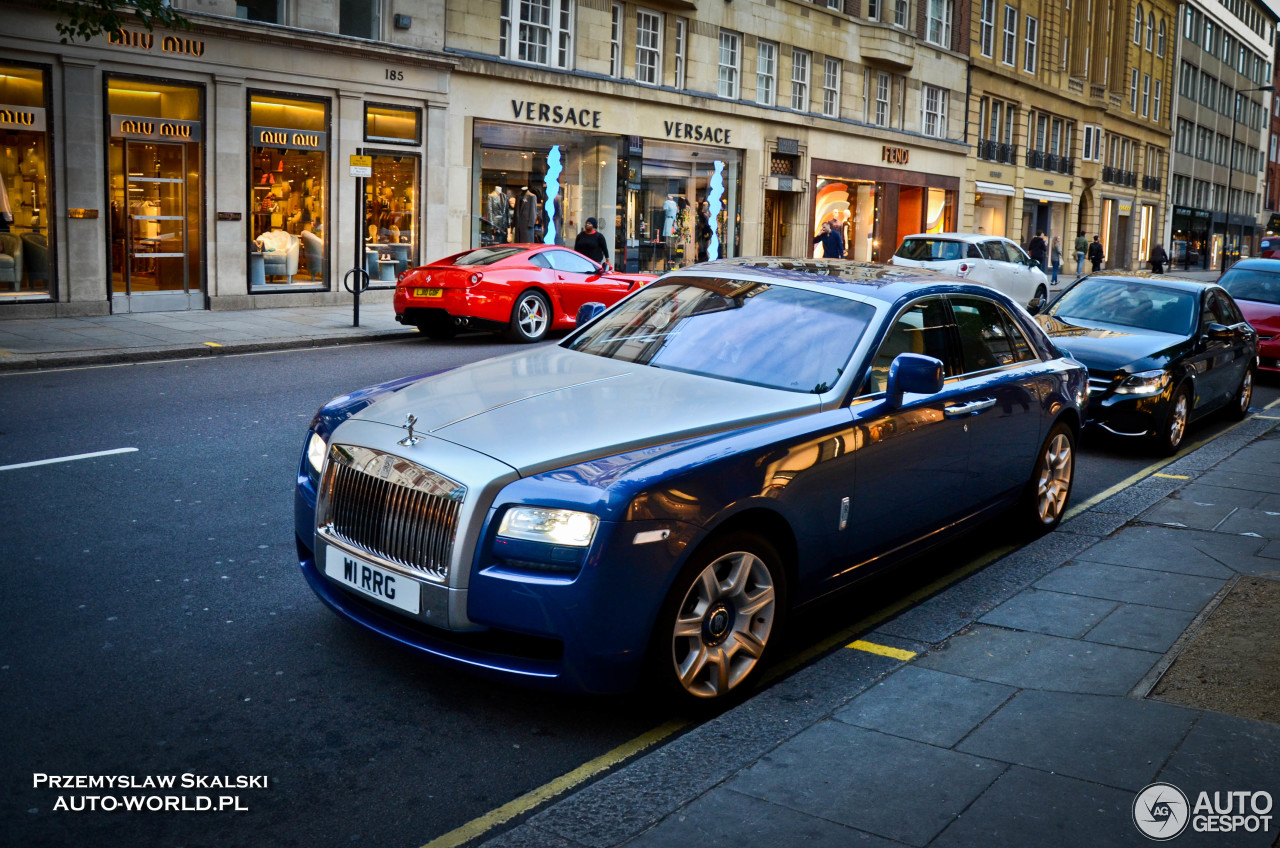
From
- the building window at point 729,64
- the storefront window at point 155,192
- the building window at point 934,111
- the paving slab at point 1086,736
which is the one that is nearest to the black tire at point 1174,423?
the paving slab at point 1086,736

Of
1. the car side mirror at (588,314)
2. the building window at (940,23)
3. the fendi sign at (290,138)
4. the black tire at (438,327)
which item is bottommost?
the black tire at (438,327)

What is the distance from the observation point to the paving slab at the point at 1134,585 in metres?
5.60

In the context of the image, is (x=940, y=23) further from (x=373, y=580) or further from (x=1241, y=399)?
(x=373, y=580)

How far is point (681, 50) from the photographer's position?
2980 centimetres

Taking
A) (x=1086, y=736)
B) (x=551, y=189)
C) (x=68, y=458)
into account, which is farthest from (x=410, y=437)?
(x=551, y=189)

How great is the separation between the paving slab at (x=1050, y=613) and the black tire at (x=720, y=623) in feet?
4.00

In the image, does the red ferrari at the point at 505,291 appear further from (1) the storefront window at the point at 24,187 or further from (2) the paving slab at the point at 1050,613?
(2) the paving slab at the point at 1050,613

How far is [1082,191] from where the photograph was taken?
54.9 m

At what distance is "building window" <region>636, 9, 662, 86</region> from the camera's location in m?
28.6

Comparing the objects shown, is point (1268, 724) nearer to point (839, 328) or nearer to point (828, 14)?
point (839, 328)

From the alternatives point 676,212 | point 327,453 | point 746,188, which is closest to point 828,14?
point 746,188

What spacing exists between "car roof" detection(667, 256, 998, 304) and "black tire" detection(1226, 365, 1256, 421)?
736cm

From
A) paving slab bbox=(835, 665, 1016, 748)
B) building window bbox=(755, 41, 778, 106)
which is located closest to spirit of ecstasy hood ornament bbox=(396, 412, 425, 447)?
paving slab bbox=(835, 665, 1016, 748)

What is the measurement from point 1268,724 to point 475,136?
22.5 metres
